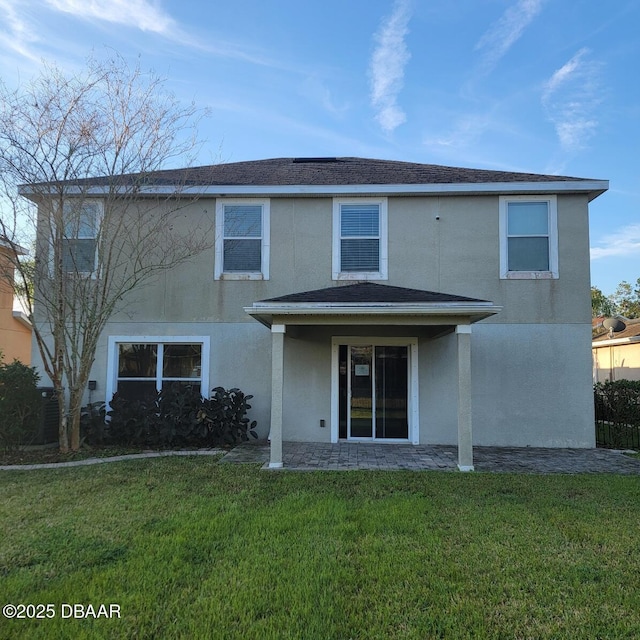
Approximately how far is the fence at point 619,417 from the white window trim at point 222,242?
859cm

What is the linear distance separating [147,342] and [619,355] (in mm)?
19105

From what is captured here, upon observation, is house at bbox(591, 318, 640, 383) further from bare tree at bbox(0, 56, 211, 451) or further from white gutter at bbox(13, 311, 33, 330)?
white gutter at bbox(13, 311, 33, 330)

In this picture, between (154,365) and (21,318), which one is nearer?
(154,365)

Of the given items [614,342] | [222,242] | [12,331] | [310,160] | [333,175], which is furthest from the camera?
[614,342]

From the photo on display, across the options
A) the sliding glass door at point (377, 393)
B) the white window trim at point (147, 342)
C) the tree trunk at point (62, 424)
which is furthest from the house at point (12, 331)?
the sliding glass door at point (377, 393)

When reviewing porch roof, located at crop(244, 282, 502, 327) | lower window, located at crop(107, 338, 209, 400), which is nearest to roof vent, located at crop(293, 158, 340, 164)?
lower window, located at crop(107, 338, 209, 400)

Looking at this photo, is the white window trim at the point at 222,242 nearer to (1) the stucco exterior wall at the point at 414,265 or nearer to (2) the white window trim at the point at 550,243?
(1) the stucco exterior wall at the point at 414,265

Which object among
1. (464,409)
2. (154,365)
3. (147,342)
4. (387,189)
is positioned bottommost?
(464,409)

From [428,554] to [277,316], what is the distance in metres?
4.63

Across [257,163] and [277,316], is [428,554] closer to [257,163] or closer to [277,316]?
[277,316]

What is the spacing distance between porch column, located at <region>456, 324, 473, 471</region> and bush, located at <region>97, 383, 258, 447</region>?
4336 mm

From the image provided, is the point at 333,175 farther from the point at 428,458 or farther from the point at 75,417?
the point at 75,417

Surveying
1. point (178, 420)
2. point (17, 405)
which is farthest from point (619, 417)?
point (17, 405)

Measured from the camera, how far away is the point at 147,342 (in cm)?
1012
